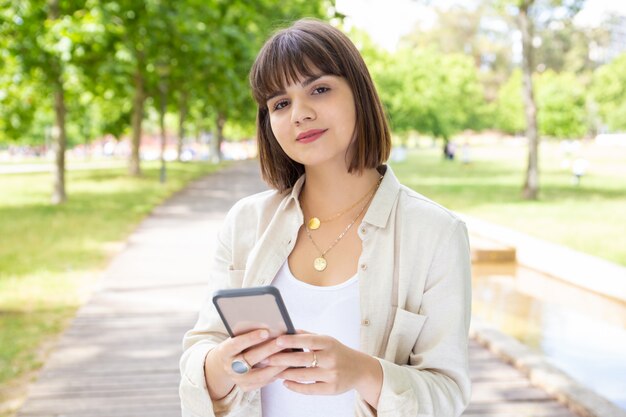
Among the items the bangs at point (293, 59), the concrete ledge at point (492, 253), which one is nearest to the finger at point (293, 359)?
the bangs at point (293, 59)

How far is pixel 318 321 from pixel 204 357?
→ 0.99 ft

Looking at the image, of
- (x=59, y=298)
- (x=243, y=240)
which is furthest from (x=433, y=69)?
(x=243, y=240)

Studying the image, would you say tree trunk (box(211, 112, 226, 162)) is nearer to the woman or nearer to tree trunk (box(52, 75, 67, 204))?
tree trunk (box(52, 75, 67, 204))

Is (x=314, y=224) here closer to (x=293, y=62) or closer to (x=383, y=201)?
(x=383, y=201)

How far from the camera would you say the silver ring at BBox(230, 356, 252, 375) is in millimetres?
1657

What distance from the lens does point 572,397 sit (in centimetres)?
461

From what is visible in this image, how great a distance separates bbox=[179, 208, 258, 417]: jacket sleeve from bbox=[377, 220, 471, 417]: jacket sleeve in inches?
17.2

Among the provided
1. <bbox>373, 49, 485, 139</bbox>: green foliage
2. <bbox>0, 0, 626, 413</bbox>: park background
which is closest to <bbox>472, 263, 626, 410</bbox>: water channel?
<bbox>0, 0, 626, 413</bbox>: park background

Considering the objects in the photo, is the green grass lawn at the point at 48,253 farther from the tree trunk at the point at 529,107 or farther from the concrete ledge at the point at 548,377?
the tree trunk at the point at 529,107

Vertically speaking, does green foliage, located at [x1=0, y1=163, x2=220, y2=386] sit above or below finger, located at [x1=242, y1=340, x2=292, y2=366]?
below

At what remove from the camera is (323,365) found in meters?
1.59

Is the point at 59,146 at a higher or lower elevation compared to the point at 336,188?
lower

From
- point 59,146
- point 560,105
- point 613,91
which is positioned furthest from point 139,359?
point 613,91

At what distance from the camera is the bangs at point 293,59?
185 centimetres
